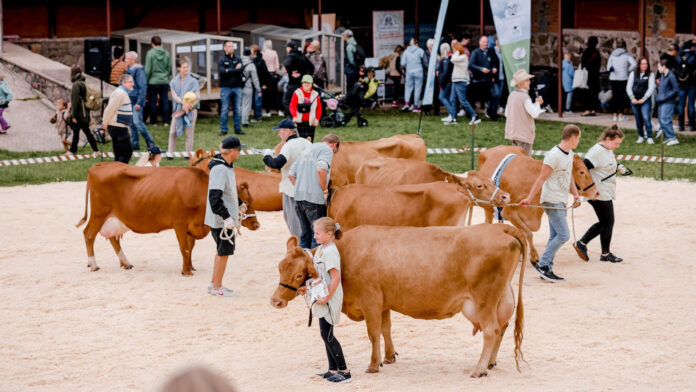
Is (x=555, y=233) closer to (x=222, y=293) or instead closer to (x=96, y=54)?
(x=222, y=293)

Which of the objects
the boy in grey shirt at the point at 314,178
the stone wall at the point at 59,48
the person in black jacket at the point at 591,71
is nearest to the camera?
the boy in grey shirt at the point at 314,178

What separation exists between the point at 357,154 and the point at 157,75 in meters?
10.9

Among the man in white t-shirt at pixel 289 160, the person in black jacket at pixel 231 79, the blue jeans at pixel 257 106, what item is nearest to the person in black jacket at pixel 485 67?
the blue jeans at pixel 257 106

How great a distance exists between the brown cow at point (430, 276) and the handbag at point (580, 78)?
62.9 ft

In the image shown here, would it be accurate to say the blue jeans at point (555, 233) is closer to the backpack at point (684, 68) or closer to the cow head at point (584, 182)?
the cow head at point (584, 182)

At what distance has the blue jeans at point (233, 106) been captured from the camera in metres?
23.5

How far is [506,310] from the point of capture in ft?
29.4

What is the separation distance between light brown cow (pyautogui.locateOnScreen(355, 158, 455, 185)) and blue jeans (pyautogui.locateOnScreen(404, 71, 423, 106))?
47.7 ft

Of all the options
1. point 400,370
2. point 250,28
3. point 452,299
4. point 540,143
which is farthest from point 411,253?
point 250,28

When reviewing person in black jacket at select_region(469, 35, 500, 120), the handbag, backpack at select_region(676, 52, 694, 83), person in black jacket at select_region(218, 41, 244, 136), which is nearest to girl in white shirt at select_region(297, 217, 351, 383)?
person in black jacket at select_region(218, 41, 244, 136)

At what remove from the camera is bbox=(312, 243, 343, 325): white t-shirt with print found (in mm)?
8617

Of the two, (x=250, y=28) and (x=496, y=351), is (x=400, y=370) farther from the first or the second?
(x=250, y=28)

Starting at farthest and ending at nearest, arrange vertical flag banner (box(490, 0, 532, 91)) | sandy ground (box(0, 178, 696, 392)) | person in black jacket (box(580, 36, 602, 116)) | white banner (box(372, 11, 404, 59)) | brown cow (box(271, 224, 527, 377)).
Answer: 1. white banner (box(372, 11, 404, 59))
2. person in black jacket (box(580, 36, 602, 116))
3. vertical flag banner (box(490, 0, 532, 91))
4. sandy ground (box(0, 178, 696, 392))
5. brown cow (box(271, 224, 527, 377))

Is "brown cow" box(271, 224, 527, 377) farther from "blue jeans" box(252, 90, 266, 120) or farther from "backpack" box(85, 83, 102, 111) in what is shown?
"blue jeans" box(252, 90, 266, 120)
